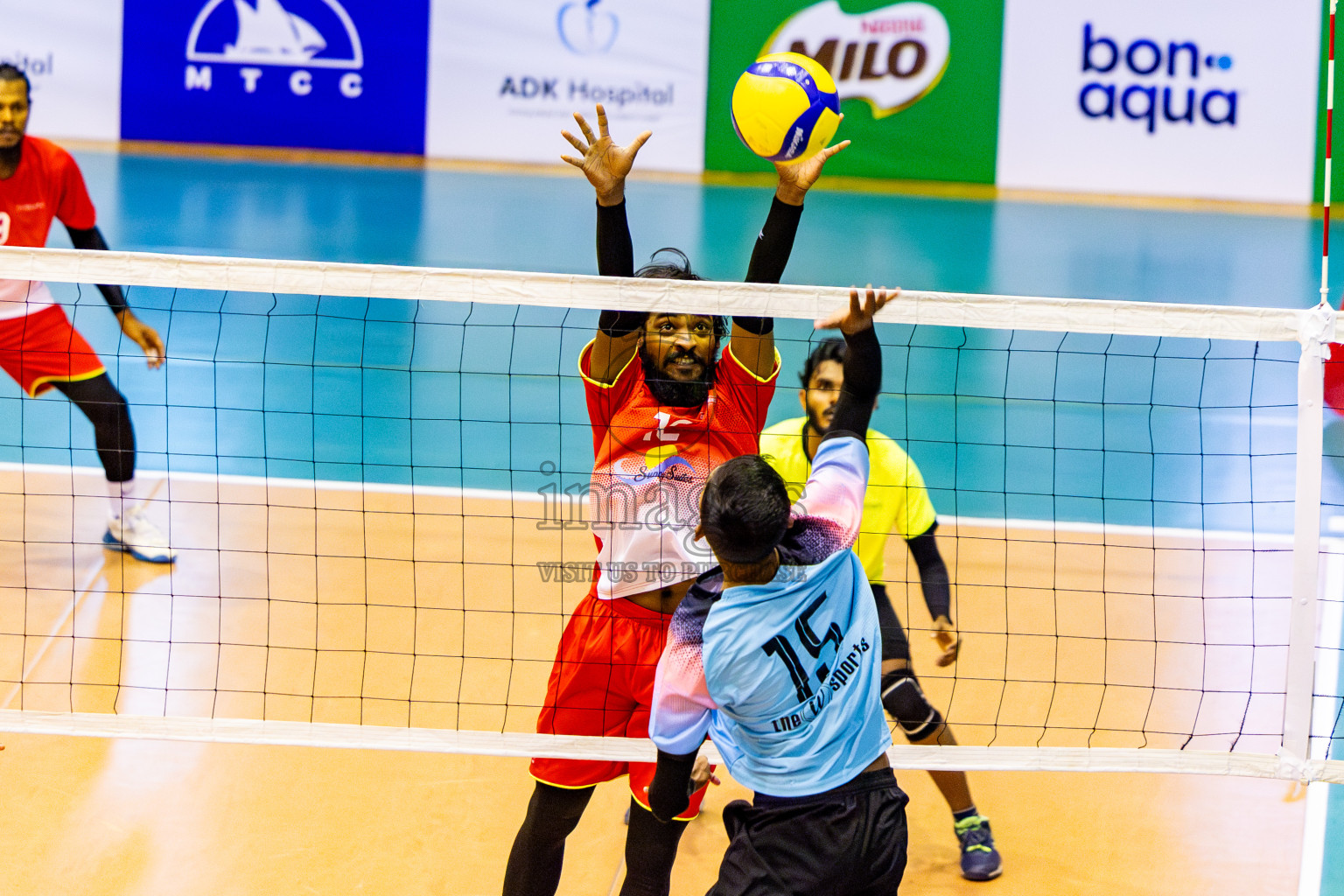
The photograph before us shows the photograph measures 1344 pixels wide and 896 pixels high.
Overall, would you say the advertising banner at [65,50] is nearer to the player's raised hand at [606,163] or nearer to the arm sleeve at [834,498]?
the player's raised hand at [606,163]

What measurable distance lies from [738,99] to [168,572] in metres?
3.26

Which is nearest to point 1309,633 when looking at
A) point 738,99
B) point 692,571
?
point 692,571

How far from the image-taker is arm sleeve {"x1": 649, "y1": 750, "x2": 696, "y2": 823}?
292 cm

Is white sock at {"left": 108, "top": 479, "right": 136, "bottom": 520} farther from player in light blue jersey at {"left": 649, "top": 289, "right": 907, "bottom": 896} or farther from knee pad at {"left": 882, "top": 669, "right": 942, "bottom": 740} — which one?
player in light blue jersey at {"left": 649, "top": 289, "right": 907, "bottom": 896}

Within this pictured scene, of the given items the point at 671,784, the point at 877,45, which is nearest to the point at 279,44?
the point at 877,45

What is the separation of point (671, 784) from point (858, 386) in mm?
970

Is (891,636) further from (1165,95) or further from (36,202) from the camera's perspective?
(1165,95)

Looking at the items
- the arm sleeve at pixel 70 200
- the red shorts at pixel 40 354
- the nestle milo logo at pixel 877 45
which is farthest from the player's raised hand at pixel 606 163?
the nestle milo logo at pixel 877 45

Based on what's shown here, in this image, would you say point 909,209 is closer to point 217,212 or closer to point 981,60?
point 981,60

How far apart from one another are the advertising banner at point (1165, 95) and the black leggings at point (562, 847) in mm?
12809

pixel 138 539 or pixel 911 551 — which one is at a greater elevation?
pixel 911 551

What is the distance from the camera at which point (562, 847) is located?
364cm

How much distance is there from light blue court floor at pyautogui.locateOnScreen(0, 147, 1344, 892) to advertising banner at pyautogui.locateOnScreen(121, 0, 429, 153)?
0.83 meters

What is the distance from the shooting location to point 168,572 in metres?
5.91
